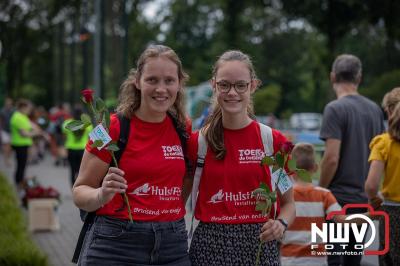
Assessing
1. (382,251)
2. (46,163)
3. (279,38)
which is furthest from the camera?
(279,38)

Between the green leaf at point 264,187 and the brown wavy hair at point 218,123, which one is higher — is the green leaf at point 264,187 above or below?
below

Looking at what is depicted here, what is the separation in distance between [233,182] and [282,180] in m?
0.24

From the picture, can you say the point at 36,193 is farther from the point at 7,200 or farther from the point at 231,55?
the point at 231,55

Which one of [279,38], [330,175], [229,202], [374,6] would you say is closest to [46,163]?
[374,6]

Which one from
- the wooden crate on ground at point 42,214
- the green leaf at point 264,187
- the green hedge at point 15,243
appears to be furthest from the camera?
the wooden crate on ground at point 42,214

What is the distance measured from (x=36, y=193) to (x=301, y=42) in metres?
64.7

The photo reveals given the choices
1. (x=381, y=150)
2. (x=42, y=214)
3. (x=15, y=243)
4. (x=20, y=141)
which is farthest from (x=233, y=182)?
(x=20, y=141)

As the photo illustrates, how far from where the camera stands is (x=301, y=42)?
73.7 meters

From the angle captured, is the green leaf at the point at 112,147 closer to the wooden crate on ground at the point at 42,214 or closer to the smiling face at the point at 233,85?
the smiling face at the point at 233,85

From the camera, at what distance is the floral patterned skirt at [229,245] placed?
362 cm

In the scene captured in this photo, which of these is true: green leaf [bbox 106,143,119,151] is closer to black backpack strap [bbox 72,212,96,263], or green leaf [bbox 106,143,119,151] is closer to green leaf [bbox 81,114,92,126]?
green leaf [bbox 81,114,92,126]

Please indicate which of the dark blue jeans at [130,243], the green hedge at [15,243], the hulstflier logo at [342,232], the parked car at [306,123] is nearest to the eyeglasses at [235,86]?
the dark blue jeans at [130,243]

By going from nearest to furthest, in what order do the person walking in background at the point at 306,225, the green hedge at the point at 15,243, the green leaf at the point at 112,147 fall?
the green leaf at the point at 112,147
the person walking in background at the point at 306,225
the green hedge at the point at 15,243

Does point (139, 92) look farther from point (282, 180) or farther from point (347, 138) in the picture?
point (347, 138)
